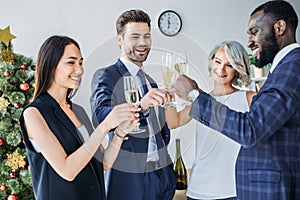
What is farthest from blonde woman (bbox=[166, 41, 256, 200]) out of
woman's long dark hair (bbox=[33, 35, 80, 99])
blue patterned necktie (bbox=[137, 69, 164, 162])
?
woman's long dark hair (bbox=[33, 35, 80, 99])

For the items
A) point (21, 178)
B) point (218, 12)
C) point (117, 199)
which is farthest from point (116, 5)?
point (117, 199)

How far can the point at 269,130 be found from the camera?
1.16m

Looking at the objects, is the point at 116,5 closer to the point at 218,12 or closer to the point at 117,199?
the point at 218,12

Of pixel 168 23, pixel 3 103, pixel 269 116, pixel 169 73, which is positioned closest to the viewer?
pixel 269 116

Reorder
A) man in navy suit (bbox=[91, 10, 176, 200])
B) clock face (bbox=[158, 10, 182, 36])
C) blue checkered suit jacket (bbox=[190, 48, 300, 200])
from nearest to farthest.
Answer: blue checkered suit jacket (bbox=[190, 48, 300, 200])
man in navy suit (bbox=[91, 10, 176, 200])
clock face (bbox=[158, 10, 182, 36])

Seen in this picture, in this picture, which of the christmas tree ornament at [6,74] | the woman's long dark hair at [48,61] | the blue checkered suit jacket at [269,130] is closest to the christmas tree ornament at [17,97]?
the christmas tree ornament at [6,74]

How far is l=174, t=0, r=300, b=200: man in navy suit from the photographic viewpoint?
1150mm

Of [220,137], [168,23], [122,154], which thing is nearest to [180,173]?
[220,137]

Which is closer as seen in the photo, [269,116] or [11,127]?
[269,116]

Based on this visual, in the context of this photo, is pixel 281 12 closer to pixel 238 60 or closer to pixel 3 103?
pixel 238 60

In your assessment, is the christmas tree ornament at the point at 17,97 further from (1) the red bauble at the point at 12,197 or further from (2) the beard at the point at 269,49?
(2) the beard at the point at 269,49

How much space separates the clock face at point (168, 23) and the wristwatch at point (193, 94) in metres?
2.34

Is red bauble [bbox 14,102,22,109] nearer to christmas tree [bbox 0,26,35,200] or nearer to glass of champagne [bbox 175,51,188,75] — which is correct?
A: christmas tree [bbox 0,26,35,200]

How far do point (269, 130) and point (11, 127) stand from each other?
5.28 ft
